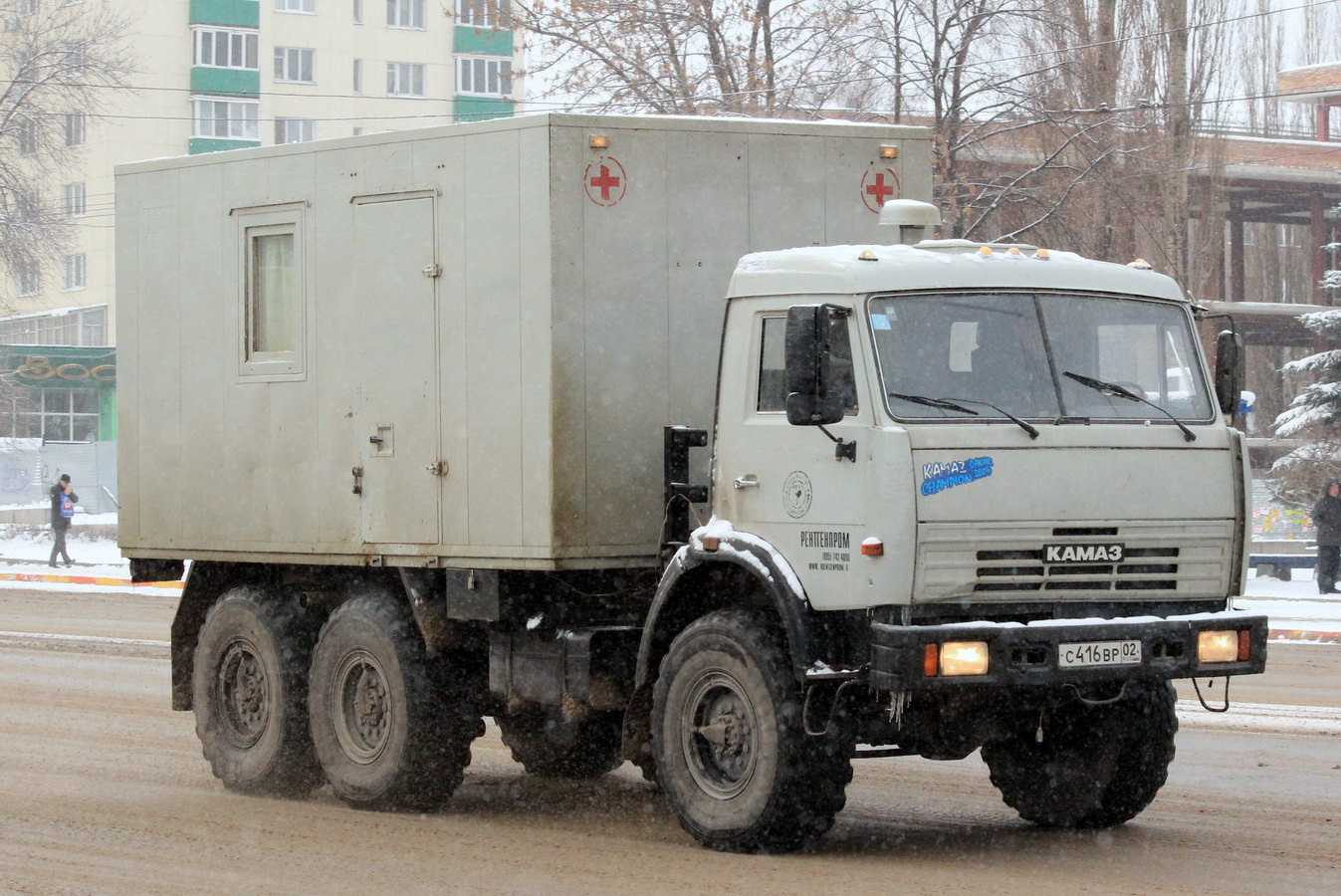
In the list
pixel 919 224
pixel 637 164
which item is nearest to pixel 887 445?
pixel 919 224

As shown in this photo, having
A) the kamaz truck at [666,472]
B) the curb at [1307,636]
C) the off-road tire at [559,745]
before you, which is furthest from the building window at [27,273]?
the off-road tire at [559,745]

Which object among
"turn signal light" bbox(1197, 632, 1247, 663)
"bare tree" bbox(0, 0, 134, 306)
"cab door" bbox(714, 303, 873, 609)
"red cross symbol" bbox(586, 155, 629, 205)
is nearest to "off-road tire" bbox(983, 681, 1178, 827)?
"turn signal light" bbox(1197, 632, 1247, 663)

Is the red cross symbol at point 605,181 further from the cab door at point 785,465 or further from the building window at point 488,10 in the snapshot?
the building window at point 488,10

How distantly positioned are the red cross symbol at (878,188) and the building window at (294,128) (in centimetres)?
6709

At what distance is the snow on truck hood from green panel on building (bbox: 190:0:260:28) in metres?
66.8

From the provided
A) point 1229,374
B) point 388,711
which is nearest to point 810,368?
point 1229,374

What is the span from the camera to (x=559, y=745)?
11.5 m

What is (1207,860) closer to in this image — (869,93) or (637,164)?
(637,164)

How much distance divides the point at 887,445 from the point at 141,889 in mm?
3506

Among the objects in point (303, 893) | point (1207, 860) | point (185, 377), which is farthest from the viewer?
point (185, 377)

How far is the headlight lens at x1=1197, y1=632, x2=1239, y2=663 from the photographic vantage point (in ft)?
28.0

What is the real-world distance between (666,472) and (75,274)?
67.5 meters

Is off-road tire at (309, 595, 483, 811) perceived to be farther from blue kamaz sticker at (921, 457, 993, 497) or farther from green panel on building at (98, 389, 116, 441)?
green panel on building at (98, 389, 116, 441)

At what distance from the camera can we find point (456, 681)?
10.8 meters
